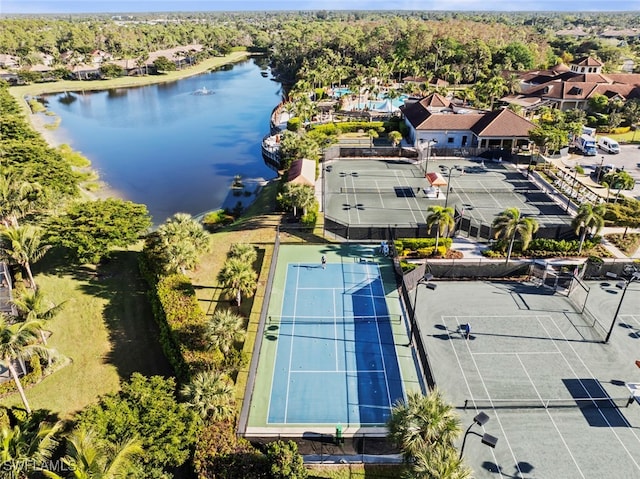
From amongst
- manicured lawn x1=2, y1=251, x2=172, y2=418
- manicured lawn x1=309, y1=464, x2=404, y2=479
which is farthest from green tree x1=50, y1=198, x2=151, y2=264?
manicured lawn x1=309, y1=464, x2=404, y2=479

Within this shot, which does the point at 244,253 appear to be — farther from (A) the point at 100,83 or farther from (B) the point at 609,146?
(A) the point at 100,83

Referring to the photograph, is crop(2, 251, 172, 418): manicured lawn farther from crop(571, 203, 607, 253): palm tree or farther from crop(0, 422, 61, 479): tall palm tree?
crop(571, 203, 607, 253): palm tree

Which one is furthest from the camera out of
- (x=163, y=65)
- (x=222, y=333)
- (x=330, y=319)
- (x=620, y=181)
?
(x=163, y=65)

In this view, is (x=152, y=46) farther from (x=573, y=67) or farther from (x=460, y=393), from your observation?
(x=460, y=393)

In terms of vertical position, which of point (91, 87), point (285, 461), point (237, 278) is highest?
point (237, 278)

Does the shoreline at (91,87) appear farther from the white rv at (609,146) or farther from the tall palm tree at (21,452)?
the white rv at (609,146)

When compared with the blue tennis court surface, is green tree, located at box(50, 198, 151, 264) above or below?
above

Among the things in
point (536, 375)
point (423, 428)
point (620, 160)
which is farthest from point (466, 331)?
point (620, 160)
